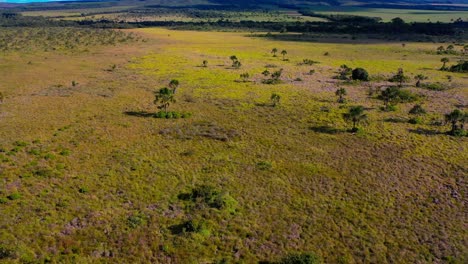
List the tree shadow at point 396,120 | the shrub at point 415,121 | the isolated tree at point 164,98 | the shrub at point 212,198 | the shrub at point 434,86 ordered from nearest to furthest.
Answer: the shrub at point 212,198 < the shrub at point 415,121 < the tree shadow at point 396,120 < the isolated tree at point 164,98 < the shrub at point 434,86

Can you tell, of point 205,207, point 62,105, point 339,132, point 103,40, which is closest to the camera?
point 205,207

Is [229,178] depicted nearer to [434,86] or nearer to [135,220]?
[135,220]

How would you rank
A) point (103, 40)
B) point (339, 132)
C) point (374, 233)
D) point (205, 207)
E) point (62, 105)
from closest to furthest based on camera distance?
point (374, 233)
point (205, 207)
point (339, 132)
point (62, 105)
point (103, 40)

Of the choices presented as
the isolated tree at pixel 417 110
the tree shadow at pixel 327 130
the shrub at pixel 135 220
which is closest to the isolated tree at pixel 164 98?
the tree shadow at pixel 327 130

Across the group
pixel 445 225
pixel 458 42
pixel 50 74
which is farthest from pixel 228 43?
pixel 445 225

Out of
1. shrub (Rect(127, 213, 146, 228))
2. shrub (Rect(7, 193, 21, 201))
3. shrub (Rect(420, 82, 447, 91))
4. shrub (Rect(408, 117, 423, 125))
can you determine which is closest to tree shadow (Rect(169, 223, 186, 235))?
shrub (Rect(127, 213, 146, 228))

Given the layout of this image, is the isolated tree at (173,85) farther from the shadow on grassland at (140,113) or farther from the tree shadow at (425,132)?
the tree shadow at (425,132)

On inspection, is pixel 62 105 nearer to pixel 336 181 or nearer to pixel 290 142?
pixel 290 142
